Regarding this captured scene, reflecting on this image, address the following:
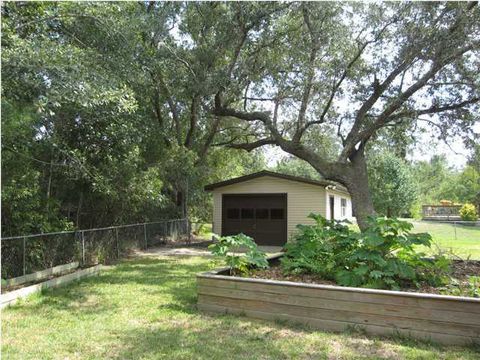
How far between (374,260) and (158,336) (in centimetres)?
274

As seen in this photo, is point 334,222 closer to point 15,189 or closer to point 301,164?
point 15,189

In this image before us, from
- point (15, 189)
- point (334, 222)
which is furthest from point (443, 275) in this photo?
point (15, 189)

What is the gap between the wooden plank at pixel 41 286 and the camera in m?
5.41

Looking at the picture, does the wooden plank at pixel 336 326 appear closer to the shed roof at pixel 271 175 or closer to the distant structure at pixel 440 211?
the shed roof at pixel 271 175

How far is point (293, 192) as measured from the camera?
1427 centimetres

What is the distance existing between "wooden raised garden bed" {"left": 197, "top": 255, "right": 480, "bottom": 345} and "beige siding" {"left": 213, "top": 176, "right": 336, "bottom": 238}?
9034 mm

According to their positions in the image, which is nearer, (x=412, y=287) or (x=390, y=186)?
(x=412, y=287)

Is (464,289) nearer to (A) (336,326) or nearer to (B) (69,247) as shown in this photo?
(A) (336,326)

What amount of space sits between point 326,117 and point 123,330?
407 inches

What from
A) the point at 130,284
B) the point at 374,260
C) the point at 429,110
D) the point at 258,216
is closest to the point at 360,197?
the point at 429,110

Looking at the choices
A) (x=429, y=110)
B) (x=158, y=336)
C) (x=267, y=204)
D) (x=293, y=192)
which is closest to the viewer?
(x=158, y=336)

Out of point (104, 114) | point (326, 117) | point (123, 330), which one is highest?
point (326, 117)

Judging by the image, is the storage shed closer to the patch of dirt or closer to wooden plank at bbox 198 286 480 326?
the patch of dirt

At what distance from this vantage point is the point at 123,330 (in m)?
4.45
